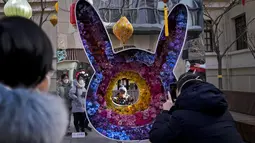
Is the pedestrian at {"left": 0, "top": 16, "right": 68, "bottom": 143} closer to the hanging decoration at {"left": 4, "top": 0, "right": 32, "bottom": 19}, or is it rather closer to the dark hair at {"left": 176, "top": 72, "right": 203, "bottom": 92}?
the dark hair at {"left": 176, "top": 72, "right": 203, "bottom": 92}

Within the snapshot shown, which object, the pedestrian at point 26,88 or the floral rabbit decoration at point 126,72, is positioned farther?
the floral rabbit decoration at point 126,72

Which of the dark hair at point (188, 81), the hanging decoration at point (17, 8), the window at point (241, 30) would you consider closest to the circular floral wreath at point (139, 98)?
the hanging decoration at point (17, 8)

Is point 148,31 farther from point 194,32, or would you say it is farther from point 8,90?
point 8,90

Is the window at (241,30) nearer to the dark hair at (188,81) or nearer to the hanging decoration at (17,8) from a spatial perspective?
the hanging decoration at (17,8)

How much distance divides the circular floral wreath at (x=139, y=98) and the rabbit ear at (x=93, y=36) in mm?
340

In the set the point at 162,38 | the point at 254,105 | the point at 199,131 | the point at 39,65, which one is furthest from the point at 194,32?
the point at 254,105

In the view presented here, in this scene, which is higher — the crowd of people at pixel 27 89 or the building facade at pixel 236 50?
the building facade at pixel 236 50

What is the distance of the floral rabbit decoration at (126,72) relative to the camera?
4785 millimetres

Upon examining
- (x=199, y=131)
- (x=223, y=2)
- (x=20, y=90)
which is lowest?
(x=199, y=131)

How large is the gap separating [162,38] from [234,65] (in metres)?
13.2

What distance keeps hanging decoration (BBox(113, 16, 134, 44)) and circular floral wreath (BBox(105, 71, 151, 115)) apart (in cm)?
62

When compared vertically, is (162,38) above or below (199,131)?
above

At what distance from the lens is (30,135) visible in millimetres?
980

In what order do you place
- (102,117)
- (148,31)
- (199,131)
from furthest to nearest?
(148,31) < (102,117) < (199,131)
